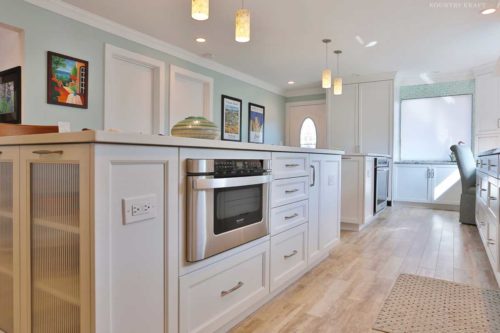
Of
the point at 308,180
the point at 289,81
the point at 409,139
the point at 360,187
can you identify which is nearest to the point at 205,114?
the point at 289,81

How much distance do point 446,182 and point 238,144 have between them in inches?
215

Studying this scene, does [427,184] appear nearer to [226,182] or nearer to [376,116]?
[376,116]

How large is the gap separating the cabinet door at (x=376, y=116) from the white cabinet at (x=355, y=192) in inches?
81.6

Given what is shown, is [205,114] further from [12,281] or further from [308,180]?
[12,281]

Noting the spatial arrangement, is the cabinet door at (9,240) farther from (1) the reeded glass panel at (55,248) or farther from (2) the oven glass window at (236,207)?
(2) the oven glass window at (236,207)

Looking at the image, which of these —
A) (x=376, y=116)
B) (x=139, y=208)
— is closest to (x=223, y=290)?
(x=139, y=208)

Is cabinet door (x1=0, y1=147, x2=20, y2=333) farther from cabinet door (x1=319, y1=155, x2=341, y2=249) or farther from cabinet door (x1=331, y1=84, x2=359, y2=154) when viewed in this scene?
cabinet door (x1=331, y1=84, x2=359, y2=154)

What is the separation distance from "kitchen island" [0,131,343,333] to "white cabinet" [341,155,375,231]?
107 inches

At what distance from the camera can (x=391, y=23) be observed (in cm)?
362

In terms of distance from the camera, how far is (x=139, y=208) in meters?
1.06

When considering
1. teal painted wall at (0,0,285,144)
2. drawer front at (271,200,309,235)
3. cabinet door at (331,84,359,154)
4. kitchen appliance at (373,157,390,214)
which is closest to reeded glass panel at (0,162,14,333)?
drawer front at (271,200,309,235)

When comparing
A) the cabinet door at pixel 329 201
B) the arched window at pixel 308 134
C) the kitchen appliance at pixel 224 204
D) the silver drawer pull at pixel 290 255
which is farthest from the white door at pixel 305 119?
the kitchen appliance at pixel 224 204

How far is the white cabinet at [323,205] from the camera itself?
7.98ft

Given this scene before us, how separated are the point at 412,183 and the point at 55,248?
20.1 feet
